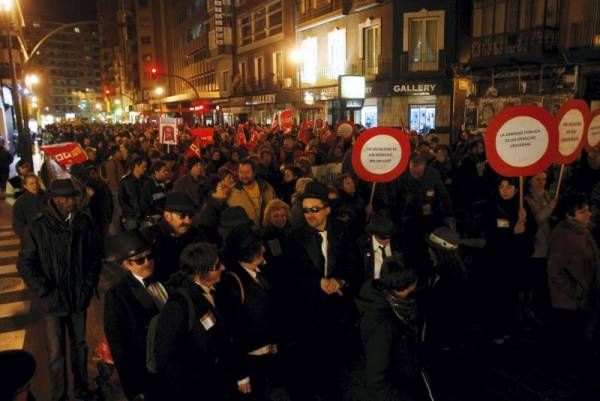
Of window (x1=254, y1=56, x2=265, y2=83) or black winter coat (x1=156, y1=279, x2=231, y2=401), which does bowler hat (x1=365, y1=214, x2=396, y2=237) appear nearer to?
black winter coat (x1=156, y1=279, x2=231, y2=401)

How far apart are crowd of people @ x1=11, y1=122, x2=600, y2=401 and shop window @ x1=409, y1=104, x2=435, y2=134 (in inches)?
709

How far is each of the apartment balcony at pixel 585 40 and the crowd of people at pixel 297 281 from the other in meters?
13.7

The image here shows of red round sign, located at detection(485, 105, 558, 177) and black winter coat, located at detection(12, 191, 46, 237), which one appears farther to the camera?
black winter coat, located at detection(12, 191, 46, 237)

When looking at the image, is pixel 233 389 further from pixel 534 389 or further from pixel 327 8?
pixel 327 8

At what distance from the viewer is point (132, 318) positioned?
10.4 ft

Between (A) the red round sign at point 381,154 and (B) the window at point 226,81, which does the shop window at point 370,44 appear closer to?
(A) the red round sign at point 381,154

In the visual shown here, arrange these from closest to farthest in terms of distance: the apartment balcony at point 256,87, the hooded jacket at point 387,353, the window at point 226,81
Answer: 1. the hooded jacket at point 387,353
2. the apartment balcony at point 256,87
3. the window at point 226,81

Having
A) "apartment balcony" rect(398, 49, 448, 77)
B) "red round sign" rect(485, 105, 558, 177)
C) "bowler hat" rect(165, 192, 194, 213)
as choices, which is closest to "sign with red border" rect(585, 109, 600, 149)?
"red round sign" rect(485, 105, 558, 177)

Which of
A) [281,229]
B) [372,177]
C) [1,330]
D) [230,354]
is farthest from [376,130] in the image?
[1,330]

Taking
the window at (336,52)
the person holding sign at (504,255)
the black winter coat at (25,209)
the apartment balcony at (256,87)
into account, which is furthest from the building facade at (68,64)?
the person holding sign at (504,255)

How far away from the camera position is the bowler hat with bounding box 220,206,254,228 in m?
4.30

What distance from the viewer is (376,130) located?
258 inches

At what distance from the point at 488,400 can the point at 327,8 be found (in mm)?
27823

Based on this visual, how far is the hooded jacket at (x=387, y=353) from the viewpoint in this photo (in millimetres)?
2844
